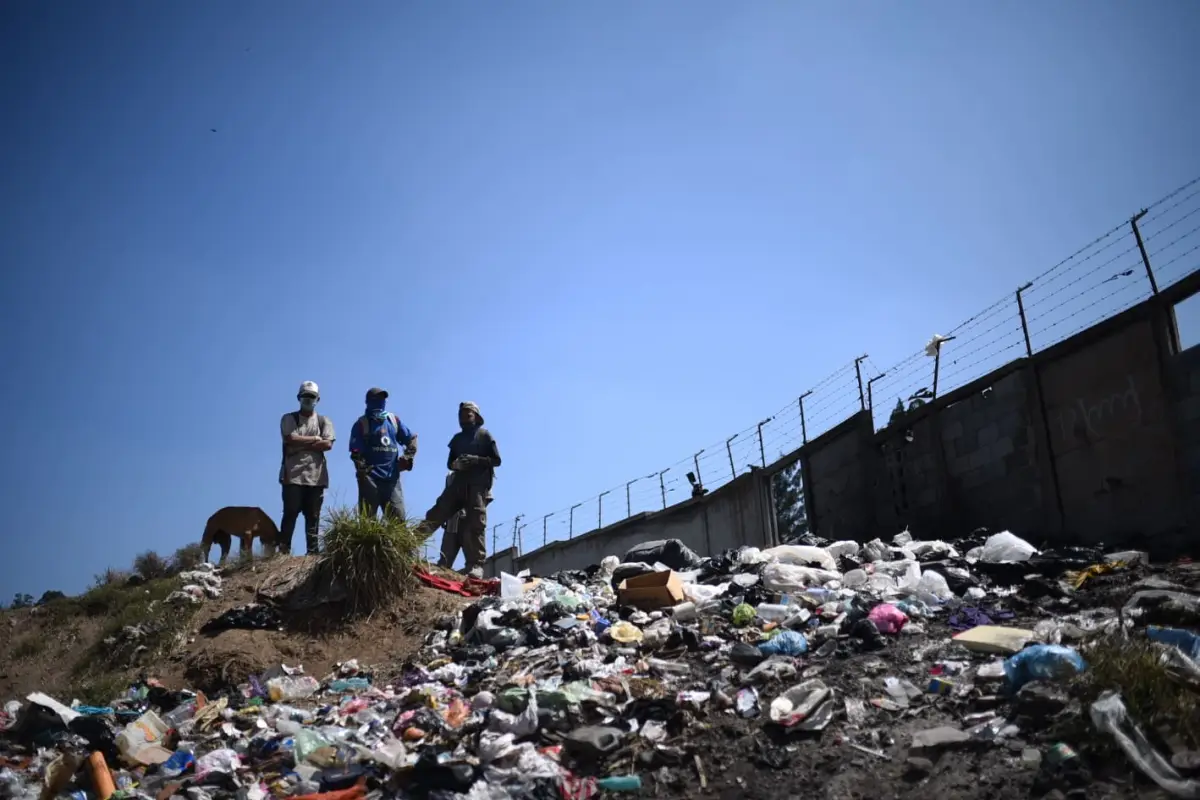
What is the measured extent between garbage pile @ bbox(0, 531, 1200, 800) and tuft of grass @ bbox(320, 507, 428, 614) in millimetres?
628

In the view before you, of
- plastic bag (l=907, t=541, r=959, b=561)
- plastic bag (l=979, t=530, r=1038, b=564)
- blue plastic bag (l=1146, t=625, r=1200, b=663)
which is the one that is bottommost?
blue plastic bag (l=1146, t=625, r=1200, b=663)

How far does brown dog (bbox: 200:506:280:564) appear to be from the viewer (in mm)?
8508

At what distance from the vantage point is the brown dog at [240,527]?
27.9 feet

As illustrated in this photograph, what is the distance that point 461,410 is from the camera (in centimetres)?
857

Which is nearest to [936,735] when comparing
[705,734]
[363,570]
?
[705,734]

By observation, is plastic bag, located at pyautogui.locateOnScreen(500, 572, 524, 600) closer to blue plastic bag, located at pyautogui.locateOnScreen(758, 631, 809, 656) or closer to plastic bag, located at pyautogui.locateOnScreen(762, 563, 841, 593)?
plastic bag, located at pyautogui.locateOnScreen(762, 563, 841, 593)

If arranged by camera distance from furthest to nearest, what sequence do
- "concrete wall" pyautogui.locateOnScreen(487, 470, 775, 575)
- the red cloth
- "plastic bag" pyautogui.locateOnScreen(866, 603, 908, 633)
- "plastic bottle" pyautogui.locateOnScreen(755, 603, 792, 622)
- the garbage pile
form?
"concrete wall" pyautogui.locateOnScreen(487, 470, 775, 575), the red cloth, "plastic bottle" pyautogui.locateOnScreen(755, 603, 792, 622), "plastic bag" pyautogui.locateOnScreen(866, 603, 908, 633), the garbage pile

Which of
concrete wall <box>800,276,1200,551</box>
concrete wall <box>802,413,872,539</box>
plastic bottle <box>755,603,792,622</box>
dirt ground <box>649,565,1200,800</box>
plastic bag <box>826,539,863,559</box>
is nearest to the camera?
dirt ground <box>649,565,1200,800</box>

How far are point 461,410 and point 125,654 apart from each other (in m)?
3.63

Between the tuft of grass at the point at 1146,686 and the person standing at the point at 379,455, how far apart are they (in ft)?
19.6

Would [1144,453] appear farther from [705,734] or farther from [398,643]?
[398,643]

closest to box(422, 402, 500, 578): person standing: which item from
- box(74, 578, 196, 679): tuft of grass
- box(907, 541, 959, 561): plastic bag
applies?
box(74, 578, 196, 679): tuft of grass

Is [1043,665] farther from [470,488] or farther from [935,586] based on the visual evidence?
[470,488]

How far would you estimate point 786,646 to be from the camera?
472cm
